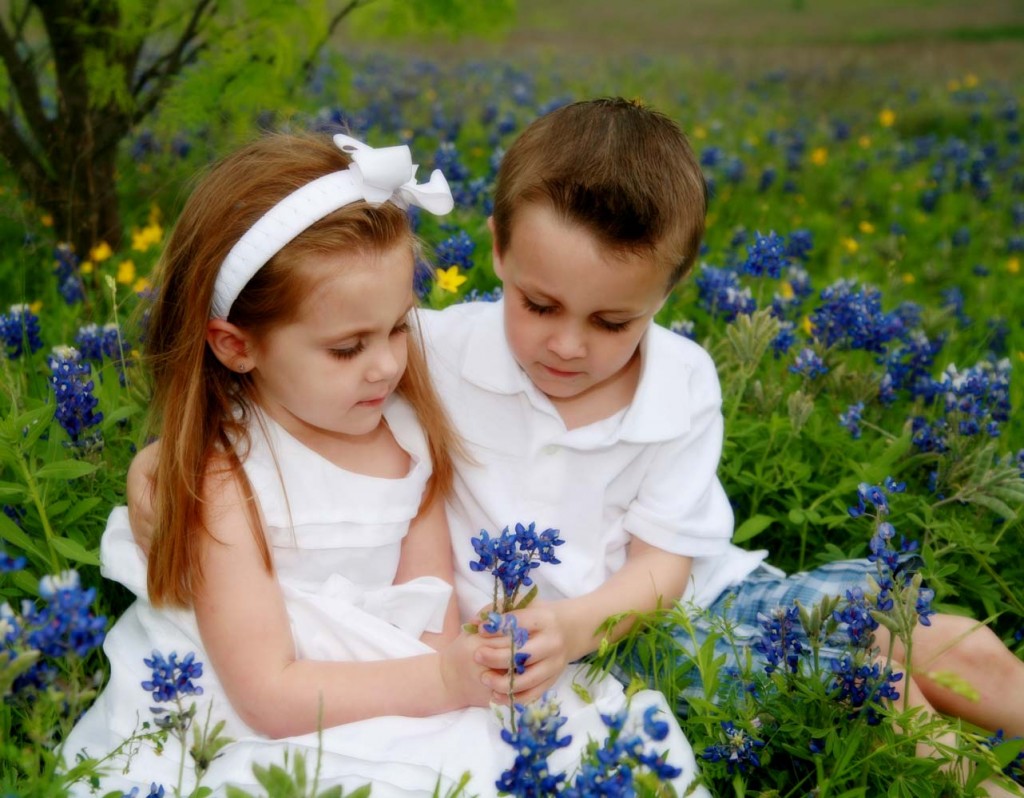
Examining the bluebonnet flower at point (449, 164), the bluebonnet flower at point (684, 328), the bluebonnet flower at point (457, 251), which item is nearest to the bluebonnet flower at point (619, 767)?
the bluebonnet flower at point (684, 328)

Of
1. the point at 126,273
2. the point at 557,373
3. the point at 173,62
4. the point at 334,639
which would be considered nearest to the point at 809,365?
the point at 557,373

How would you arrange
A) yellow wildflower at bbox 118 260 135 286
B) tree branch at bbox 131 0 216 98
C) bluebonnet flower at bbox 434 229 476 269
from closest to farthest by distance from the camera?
bluebonnet flower at bbox 434 229 476 269 < yellow wildflower at bbox 118 260 135 286 < tree branch at bbox 131 0 216 98

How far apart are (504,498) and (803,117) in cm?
666

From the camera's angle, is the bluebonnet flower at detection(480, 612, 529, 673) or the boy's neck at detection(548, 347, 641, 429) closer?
the bluebonnet flower at detection(480, 612, 529, 673)

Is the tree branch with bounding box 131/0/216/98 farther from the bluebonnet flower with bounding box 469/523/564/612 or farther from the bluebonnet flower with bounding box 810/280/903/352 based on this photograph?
the bluebonnet flower with bounding box 469/523/564/612

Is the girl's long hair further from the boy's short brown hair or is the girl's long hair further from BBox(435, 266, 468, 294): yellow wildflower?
BBox(435, 266, 468, 294): yellow wildflower

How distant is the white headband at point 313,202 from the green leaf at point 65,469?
1.38 ft

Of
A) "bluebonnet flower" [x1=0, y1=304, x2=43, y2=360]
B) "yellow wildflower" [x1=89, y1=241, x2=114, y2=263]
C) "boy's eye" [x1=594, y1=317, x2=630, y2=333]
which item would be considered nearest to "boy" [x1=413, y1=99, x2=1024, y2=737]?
"boy's eye" [x1=594, y1=317, x2=630, y2=333]

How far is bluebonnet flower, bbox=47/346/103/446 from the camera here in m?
2.46

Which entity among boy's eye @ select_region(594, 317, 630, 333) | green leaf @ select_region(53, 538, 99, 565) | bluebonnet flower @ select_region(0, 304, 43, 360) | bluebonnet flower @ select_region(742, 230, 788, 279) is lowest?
green leaf @ select_region(53, 538, 99, 565)

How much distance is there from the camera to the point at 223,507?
2.13m

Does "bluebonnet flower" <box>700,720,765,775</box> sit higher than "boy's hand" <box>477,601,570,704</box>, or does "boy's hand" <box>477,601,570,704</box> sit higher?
"boy's hand" <box>477,601,570,704</box>

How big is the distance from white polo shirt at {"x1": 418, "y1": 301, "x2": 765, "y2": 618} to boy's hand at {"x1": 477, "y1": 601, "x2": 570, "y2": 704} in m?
0.38

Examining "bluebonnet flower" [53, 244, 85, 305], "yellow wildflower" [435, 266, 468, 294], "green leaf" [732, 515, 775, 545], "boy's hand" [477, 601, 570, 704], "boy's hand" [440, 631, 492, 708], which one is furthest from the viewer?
"bluebonnet flower" [53, 244, 85, 305]
